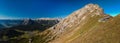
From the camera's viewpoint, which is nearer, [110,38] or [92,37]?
[110,38]

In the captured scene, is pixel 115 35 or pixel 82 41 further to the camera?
pixel 82 41

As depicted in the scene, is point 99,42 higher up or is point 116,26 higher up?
point 116,26

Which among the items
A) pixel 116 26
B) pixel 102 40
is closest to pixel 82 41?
pixel 102 40

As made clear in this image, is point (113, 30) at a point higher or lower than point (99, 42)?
higher

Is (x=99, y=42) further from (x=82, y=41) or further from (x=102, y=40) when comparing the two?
(x=82, y=41)

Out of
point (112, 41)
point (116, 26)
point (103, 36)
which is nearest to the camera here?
point (112, 41)

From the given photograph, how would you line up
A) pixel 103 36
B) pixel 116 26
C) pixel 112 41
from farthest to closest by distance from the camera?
1. pixel 116 26
2. pixel 103 36
3. pixel 112 41

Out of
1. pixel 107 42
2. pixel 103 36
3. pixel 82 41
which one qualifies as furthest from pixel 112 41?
pixel 82 41

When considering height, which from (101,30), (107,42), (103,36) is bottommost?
(107,42)

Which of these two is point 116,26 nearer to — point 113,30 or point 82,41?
point 113,30
